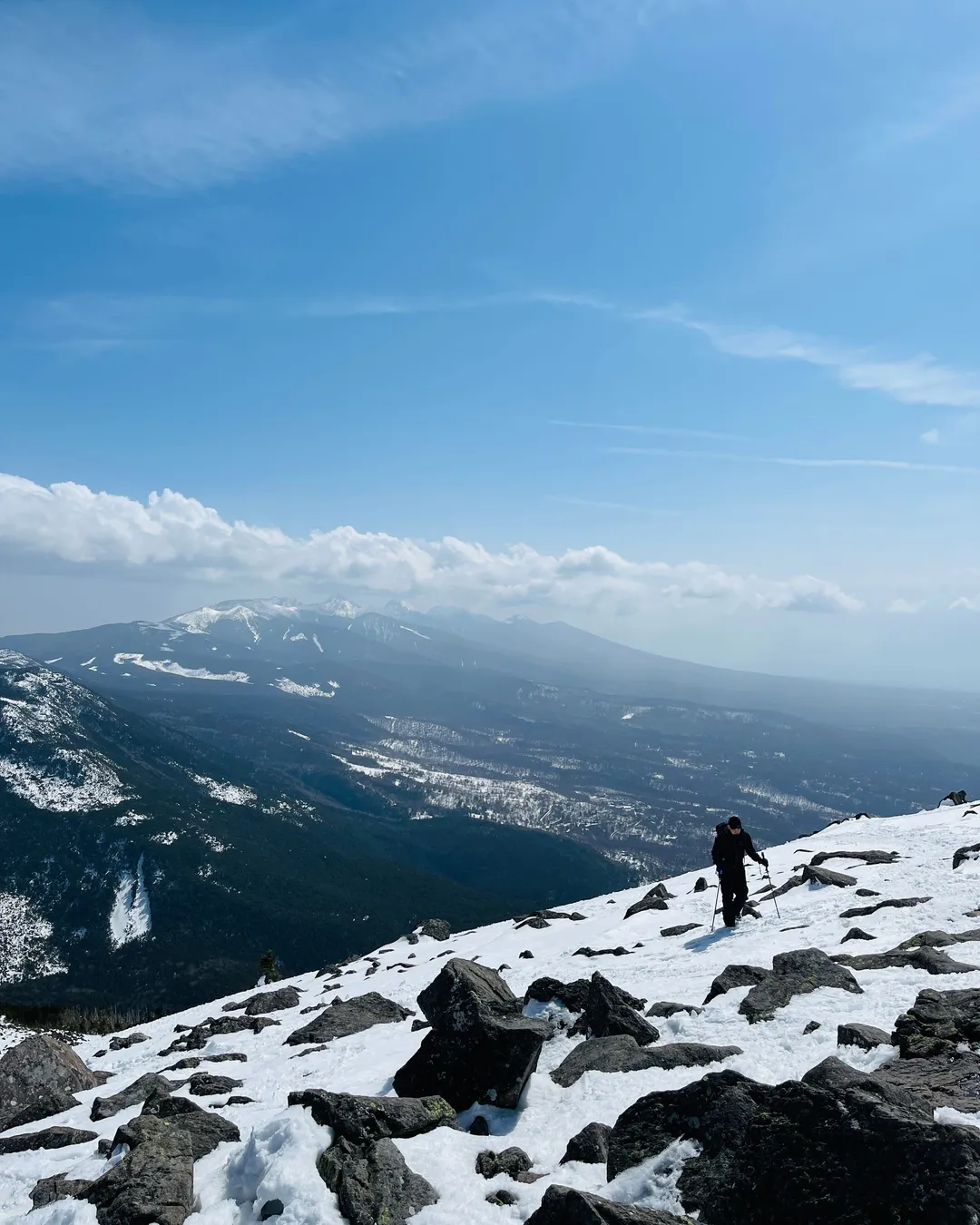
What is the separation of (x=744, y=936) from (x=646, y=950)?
3484 mm

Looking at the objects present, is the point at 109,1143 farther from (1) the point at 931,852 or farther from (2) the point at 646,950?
(1) the point at 931,852

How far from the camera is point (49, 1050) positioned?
23406 millimetres

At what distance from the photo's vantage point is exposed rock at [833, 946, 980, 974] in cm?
1498

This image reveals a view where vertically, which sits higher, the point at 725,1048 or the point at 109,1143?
the point at 725,1048

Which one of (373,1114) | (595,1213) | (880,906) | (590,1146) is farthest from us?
(880,906)

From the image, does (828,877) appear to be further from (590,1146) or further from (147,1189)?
(147,1189)

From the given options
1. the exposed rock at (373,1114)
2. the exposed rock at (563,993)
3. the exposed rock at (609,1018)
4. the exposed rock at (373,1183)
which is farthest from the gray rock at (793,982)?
the exposed rock at (373,1183)

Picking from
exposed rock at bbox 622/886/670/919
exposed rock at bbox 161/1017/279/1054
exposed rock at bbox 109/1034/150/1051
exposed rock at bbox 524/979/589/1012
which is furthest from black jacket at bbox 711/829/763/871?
exposed rock at bbox 109/1034/150/1051

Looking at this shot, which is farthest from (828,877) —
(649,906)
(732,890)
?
(649,906)

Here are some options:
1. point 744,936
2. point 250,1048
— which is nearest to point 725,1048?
point 744,936

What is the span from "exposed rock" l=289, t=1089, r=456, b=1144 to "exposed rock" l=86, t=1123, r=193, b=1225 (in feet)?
6.20

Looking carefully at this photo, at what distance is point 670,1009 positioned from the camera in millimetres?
15953

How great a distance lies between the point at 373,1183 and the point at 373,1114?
70.3 inches

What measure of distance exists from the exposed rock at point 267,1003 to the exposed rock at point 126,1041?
368 centimetres
